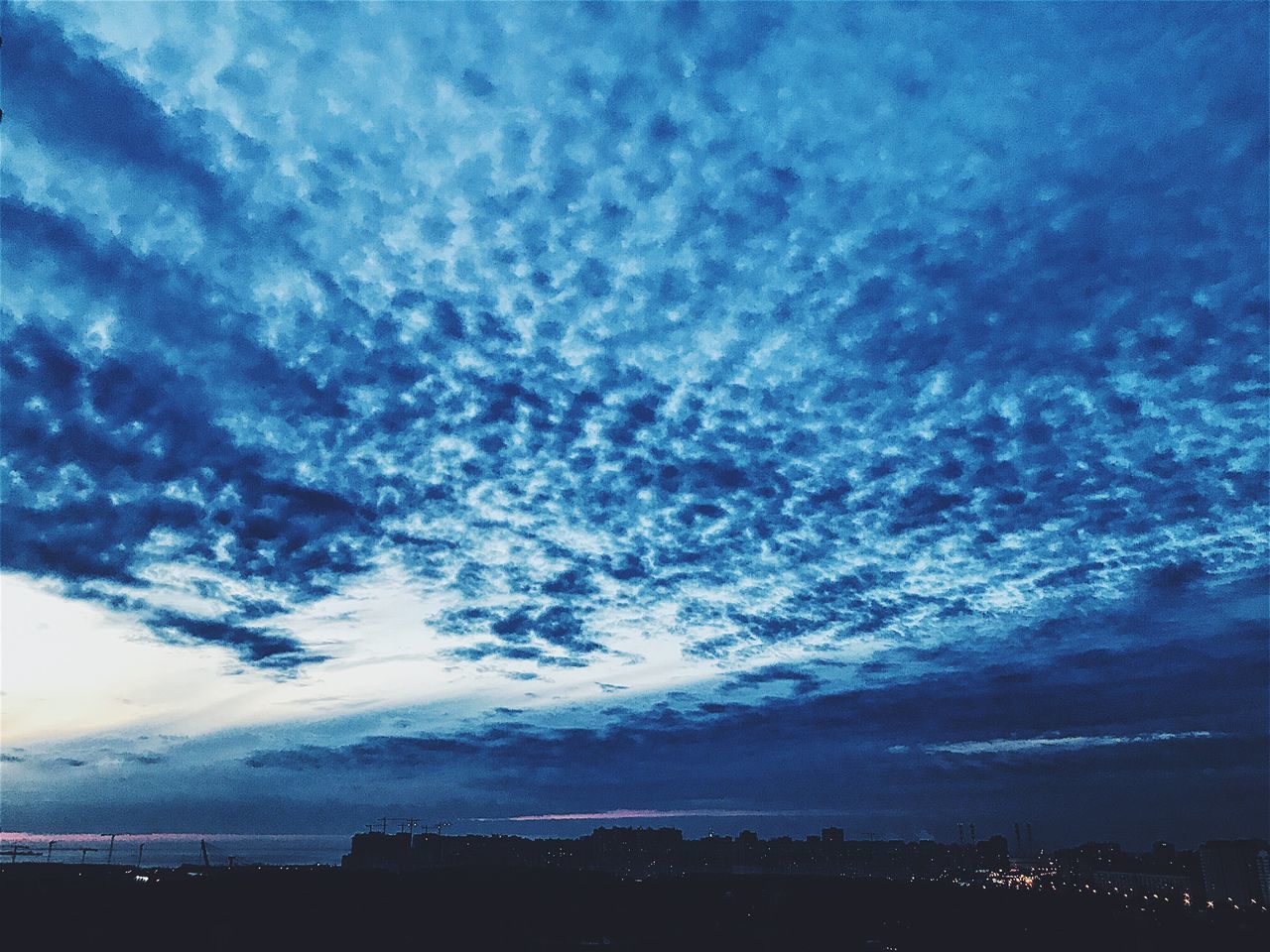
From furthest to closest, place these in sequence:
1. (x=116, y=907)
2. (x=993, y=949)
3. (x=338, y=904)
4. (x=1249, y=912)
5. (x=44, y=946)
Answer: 1. (x=1249, y=912)
2. (x=338, y=904)
3. (x=993, y=949)
4. (x=116, y=907)
5. (x=44, y=946)

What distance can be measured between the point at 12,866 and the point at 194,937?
412 feet

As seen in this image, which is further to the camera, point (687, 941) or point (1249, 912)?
point (1249, 912)

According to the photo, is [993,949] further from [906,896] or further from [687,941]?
[906,896]

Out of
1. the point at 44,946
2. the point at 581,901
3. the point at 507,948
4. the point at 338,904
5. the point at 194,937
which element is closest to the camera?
the point at 44,946

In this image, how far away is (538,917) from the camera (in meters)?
142

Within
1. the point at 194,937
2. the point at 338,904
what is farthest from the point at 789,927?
the point at 194,937

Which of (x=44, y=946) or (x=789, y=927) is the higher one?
(x=44, y=946)

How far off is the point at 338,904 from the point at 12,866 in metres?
100

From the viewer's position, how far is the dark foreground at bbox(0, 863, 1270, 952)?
10025 cm

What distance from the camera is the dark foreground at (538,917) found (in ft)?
329

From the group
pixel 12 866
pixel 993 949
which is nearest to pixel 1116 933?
pixel 993 949

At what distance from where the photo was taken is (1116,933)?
133m

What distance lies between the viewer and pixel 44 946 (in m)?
81.8

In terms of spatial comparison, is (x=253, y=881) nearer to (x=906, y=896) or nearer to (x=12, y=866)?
(x=12, y=866)
